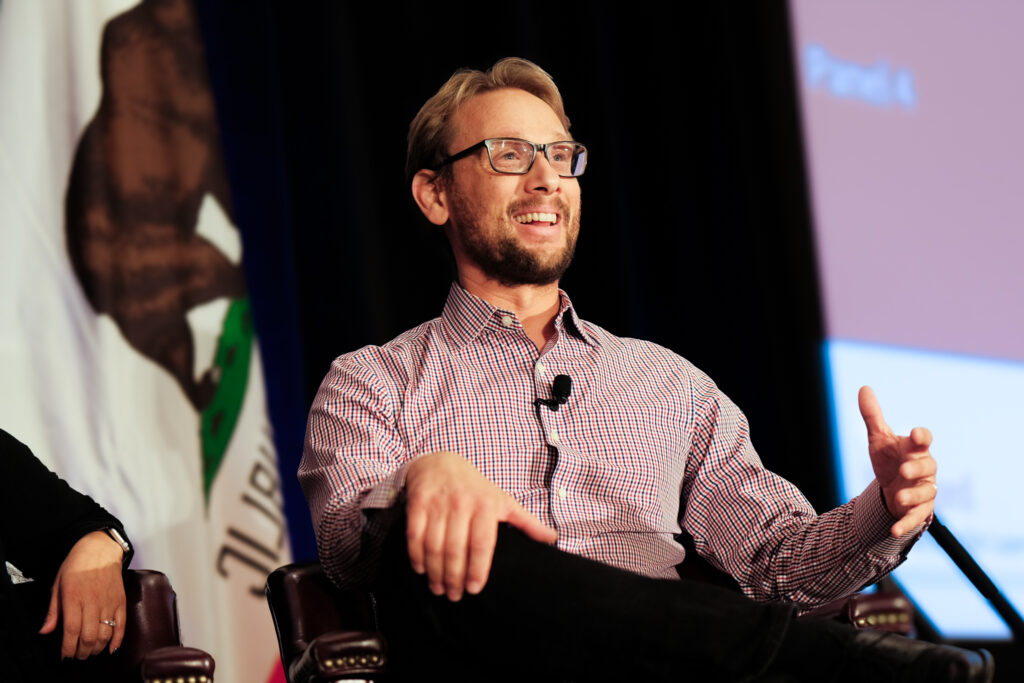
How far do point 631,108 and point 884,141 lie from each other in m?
0.78

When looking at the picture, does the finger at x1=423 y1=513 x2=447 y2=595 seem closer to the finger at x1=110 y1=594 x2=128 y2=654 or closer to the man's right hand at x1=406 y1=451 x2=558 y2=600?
the man's right hand at x1=406 y1=451 x2=558 y2=600

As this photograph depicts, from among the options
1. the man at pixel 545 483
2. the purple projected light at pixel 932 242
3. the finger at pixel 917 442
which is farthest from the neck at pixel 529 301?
the purple projected light at pixel 932 242

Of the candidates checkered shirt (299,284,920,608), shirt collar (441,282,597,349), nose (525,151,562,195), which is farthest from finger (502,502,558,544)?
nose (525,151,562,195)

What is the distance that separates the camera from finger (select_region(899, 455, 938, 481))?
1.43 metres

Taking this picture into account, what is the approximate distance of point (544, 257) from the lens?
1.97 meters

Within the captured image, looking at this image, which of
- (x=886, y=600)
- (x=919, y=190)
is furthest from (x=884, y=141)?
(x=886, y=600)

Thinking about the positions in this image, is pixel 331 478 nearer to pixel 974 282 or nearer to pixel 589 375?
pixel 589 375

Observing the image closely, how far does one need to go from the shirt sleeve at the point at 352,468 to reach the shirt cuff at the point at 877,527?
70cm

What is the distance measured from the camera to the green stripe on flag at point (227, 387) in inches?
103

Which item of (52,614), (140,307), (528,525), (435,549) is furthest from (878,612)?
(140,307)

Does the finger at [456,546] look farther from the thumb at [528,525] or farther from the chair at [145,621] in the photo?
the chair at [145,621]

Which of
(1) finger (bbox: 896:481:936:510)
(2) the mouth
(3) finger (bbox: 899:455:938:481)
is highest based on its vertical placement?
(2) the mouth

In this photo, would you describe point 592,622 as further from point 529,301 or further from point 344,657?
point 529,301

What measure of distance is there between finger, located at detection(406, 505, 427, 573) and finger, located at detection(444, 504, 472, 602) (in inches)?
1.1
